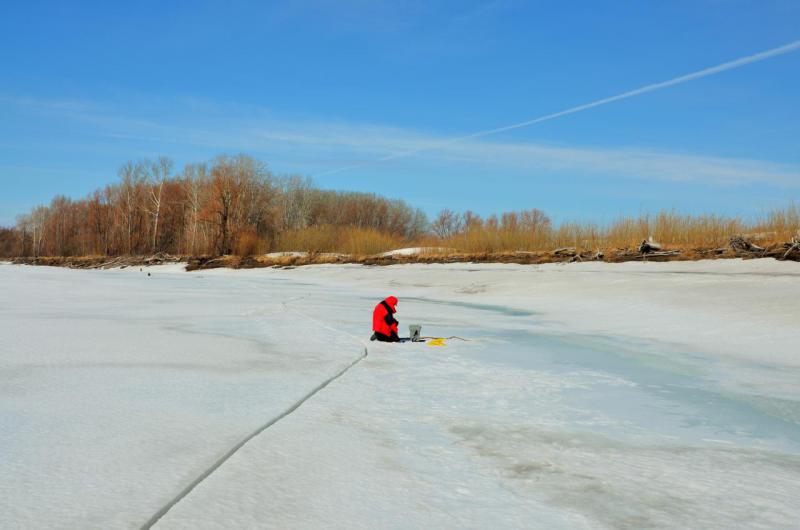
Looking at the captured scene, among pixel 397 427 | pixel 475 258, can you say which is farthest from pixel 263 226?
pixel 397 427

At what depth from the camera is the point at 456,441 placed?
2984 mm

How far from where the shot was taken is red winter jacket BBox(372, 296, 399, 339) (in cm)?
644

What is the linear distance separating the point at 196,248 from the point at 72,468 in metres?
45.1

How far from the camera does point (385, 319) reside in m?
6.49

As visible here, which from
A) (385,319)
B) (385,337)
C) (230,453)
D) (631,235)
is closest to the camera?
(230,453)

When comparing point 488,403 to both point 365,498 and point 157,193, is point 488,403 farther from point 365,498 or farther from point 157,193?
point 157,193

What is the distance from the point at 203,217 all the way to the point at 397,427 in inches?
1664

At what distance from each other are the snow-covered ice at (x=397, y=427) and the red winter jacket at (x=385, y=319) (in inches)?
10.9

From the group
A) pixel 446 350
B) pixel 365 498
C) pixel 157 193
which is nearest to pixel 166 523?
pixel 365 498

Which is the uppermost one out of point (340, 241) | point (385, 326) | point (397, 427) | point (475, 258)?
point (340, 241)

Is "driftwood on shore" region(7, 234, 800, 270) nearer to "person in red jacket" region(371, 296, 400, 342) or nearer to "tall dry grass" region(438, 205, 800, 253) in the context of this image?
"tall dry grass" region(438, 205, 800, 253)

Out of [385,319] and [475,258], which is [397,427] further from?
[475,258]

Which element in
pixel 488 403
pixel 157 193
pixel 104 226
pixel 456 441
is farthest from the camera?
pixel 104 226

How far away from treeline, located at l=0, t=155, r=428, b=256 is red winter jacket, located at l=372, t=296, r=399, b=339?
2525 centimetres
